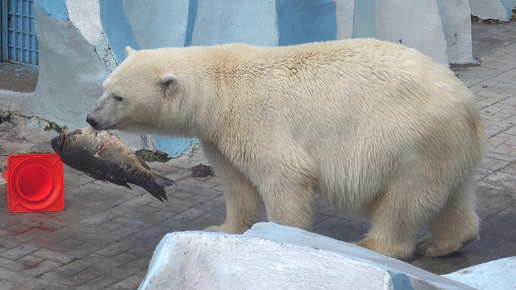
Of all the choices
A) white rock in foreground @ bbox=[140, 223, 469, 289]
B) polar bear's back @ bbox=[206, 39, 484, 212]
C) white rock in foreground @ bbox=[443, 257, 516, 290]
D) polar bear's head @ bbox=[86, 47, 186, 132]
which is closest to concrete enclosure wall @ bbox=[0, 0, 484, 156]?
polar bear's head @ bbox=[86, 47, 186, 132]

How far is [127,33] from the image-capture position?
6691mm

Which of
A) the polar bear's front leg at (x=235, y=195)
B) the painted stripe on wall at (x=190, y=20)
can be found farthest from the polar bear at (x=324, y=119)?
the painted stripe on wall at (x=190, y=20)

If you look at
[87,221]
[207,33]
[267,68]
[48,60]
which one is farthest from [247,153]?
[48,60]

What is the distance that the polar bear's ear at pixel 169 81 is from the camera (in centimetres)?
414

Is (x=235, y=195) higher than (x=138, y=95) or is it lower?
lower

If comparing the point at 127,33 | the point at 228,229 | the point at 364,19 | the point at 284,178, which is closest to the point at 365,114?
the point at 284,178

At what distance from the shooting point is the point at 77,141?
15.6 ft

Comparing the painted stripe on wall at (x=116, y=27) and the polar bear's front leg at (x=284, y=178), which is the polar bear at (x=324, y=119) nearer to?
the polar bear's front leg at (x=284, y=178)

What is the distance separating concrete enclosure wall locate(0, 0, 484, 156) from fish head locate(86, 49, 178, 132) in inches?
87.1

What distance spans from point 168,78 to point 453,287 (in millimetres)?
2312

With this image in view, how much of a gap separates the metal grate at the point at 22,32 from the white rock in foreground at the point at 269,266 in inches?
245

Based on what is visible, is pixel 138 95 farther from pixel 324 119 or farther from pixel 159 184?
pixel 324 119

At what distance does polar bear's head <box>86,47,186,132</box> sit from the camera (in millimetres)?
4227

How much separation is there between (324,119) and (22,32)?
16.0ft
